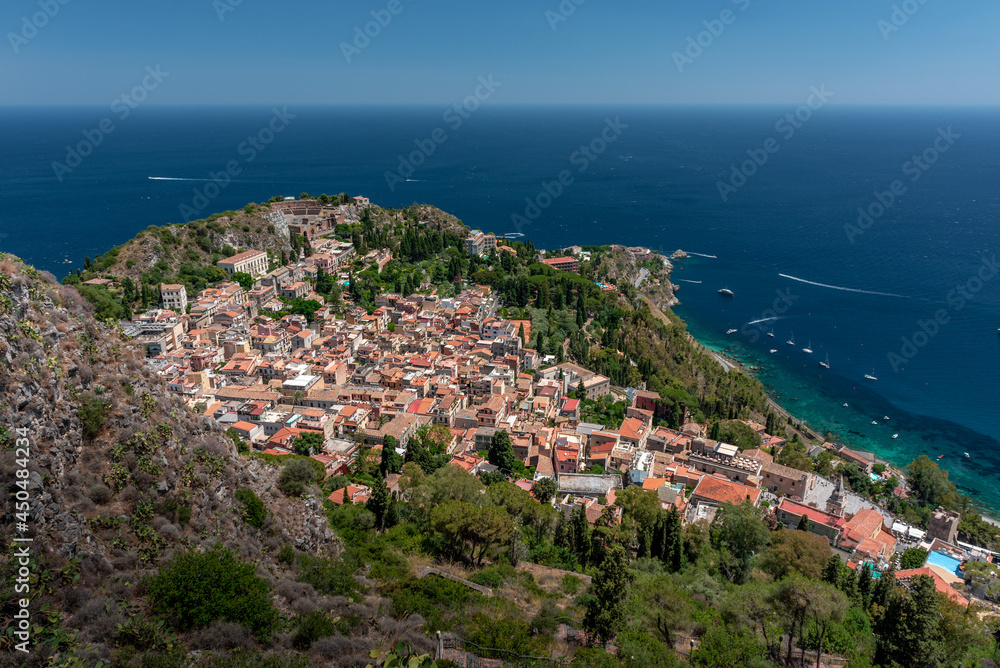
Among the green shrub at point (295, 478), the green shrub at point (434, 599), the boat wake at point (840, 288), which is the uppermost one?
the boat wake at point (840, 288)

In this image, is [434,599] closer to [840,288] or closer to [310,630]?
[310,630]

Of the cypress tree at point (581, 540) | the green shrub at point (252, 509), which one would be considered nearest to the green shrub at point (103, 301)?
the green shrub at point (252, 509)

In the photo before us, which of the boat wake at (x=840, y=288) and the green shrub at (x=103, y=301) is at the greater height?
the boat wake at (x=840, y=288)

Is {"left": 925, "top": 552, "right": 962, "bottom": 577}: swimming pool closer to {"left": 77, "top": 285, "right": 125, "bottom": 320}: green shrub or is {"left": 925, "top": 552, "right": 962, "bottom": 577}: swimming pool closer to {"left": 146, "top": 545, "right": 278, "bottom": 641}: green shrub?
{"left": 146, "top": 545, "right": 278, "bottom": 641}: green shrub

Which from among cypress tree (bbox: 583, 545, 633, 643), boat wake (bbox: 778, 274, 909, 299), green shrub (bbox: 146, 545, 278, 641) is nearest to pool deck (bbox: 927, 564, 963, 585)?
cypress tree (bbox: 583, 545, 633, 643)

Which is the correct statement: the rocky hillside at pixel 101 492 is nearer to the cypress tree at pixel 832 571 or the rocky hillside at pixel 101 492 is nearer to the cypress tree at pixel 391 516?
the cypress tree at pixel 391 516

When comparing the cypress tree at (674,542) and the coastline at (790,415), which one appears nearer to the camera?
the cypress tree at (674,542)
